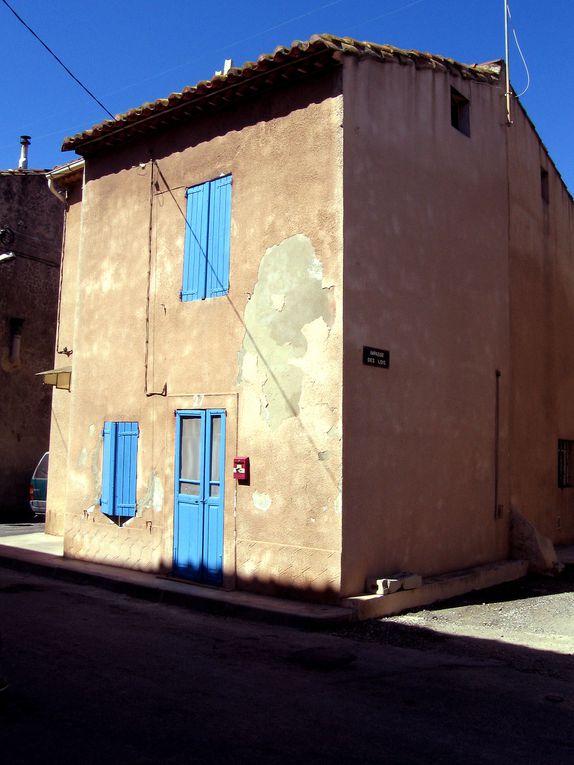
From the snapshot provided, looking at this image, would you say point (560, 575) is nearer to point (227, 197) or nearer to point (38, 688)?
point (227, 197)

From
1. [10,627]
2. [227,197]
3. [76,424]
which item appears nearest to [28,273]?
[76,424]

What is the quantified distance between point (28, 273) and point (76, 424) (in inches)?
382

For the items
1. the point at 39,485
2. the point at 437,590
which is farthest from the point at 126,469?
the point at 39,485

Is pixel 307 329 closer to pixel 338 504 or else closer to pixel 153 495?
pixel 338 504

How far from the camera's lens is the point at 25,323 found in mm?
19984

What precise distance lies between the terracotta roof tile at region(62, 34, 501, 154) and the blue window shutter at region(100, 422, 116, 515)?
4.38 m

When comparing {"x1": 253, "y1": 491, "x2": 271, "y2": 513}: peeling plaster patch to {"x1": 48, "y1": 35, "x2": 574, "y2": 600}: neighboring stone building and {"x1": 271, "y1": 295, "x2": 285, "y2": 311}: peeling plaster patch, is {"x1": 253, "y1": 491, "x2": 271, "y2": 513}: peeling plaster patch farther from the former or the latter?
{"x1": 271, "y1": 295, "x2": 285, "y2": 311}: peeling plaster patch

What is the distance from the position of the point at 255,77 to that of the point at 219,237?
2.02 meters

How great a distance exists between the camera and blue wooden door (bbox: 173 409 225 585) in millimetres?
9516

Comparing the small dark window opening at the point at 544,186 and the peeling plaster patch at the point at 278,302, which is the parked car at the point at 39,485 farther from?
the small dark window opening at the point at 544,186

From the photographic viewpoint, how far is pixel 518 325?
12406 millimetres

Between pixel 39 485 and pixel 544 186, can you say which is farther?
pixel 39 485

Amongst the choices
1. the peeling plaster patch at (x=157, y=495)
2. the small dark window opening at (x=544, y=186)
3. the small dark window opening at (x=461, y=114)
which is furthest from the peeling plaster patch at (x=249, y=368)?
the small dark window opening at (x=544, y=186)

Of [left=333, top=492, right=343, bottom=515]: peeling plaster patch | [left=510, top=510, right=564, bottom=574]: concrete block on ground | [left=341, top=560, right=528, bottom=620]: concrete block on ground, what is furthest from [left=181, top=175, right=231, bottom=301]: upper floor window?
[left=510, top=510, right=564, bottom=574]: concrete block on ground
